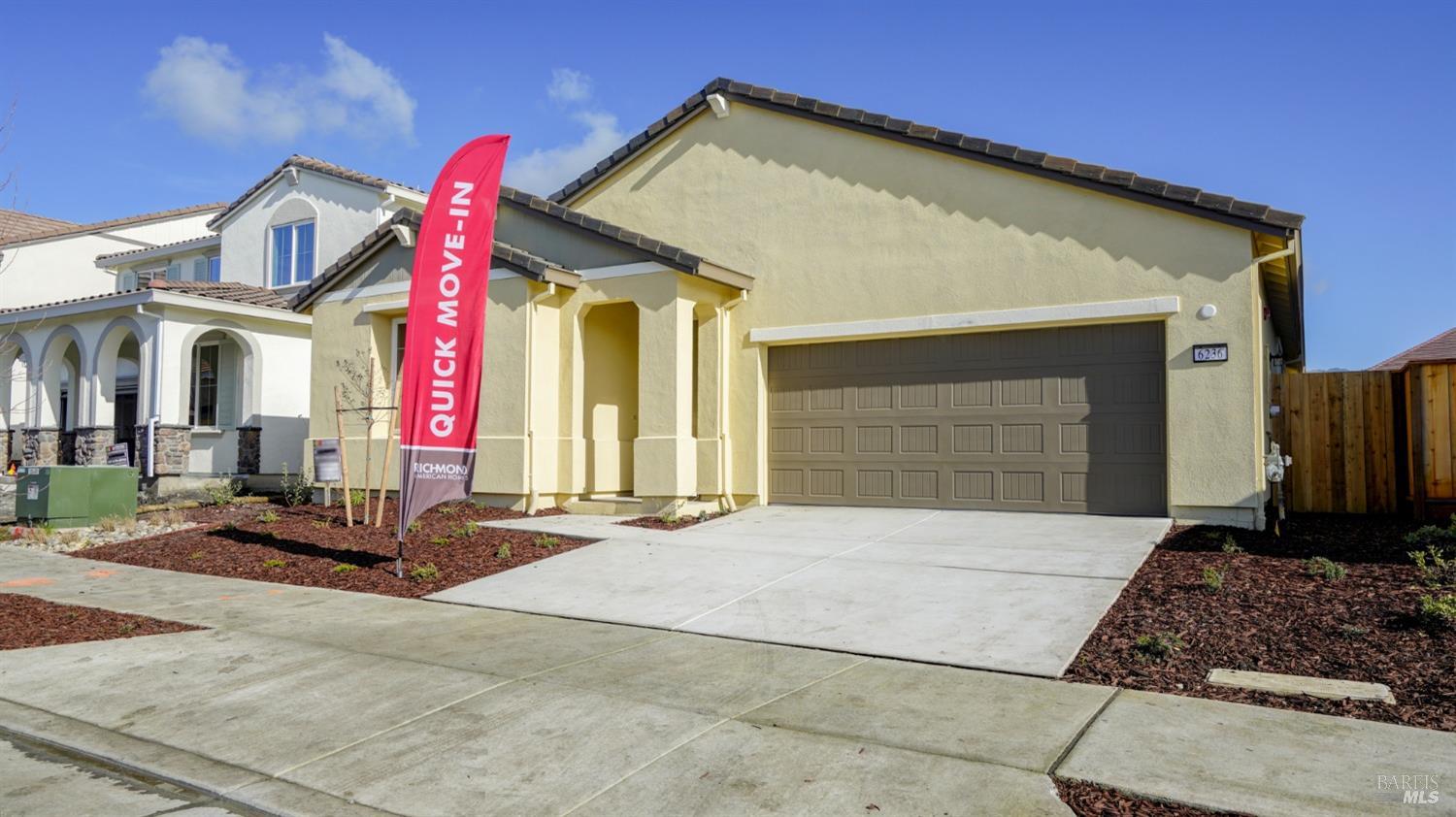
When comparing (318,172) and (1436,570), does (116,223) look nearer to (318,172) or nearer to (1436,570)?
(318,172)

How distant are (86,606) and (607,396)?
7.70 meters

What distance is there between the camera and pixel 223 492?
1681 centimetres

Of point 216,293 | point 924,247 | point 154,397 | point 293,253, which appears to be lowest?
point 154,397

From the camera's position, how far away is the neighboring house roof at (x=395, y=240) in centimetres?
1366

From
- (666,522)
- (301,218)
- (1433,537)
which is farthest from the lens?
(301,218)

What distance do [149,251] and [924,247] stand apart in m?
23.3

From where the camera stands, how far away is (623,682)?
602cm

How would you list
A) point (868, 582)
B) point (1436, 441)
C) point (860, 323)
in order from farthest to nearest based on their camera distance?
point (860, 323) < point (1436, 441) < point (868, 582)

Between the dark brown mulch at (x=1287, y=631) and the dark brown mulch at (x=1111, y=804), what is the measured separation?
5.74 feet

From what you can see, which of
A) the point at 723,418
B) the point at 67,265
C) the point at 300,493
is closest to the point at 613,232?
the point at 723,418

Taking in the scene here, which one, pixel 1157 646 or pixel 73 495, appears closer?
pixel 1157 646

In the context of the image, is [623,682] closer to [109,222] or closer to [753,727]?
[753,727]


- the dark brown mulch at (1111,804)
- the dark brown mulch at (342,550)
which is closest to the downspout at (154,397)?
the dark brown mulch at (342,550)

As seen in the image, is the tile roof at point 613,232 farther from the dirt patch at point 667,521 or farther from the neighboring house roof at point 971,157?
the dirt patch at point 667,521
